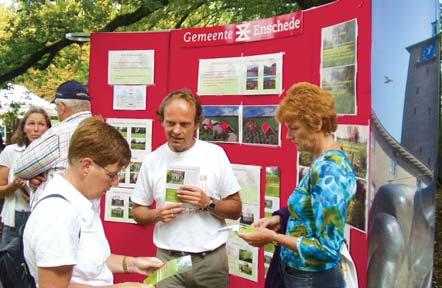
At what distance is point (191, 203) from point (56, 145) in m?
0.86

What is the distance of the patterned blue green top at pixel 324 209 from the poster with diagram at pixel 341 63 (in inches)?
35.5

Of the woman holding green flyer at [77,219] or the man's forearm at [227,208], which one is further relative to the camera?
the man's forearm at [227,208]

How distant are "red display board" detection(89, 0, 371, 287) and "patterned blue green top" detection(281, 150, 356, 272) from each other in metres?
0.76

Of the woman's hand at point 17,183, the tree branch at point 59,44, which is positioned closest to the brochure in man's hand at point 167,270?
the woman's hand at point 17,183

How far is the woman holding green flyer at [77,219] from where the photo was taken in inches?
67.2

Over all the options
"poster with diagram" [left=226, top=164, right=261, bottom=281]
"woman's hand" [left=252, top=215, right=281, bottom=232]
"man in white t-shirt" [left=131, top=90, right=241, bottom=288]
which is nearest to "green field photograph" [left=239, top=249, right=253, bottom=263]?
"poster with diagram" [left=226, top=164, right=261, bottom=281]

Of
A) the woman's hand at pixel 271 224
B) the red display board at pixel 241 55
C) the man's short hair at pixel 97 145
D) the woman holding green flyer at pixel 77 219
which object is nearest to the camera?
the woman holding green flyer at pixel 77 219

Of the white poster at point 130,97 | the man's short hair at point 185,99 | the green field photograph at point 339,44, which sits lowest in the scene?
the man's short hair at point 185,99

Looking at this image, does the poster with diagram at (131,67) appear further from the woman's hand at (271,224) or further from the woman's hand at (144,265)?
the woman's hand at (144,265)

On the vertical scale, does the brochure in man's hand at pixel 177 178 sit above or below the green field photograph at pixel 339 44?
below

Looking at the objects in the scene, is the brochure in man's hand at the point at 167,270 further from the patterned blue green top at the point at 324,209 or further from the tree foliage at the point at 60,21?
the tree foliage at the point at 60,21

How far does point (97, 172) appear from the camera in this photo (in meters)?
1.88

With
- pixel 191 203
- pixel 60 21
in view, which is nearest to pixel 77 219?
pixel 191 203

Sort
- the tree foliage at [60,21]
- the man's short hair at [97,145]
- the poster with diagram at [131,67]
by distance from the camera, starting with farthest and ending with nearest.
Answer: the tree foliage at [60,21], the poster with diagram at [131,67], the man's short hair at [97,145]
